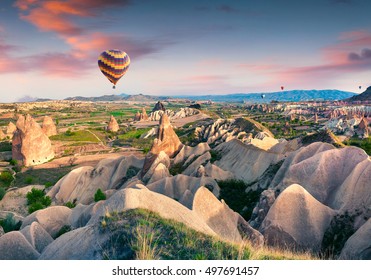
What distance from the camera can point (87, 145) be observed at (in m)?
81.6

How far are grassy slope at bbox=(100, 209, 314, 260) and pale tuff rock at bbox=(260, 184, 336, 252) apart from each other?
1237 centimetres

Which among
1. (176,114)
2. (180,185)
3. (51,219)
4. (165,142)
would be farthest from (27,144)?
(176,114)

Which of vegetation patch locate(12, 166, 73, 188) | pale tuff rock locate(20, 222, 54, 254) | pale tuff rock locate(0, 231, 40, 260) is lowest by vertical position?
vegetation patch locate(12, 166, 73, 188)

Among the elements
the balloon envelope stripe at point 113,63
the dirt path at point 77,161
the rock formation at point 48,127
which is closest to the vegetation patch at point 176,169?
the dirt path at point 77,161

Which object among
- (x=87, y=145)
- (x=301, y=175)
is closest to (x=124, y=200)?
(x=301, y=175)

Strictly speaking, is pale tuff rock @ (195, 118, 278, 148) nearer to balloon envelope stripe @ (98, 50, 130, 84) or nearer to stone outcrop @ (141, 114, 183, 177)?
stone outcrop @ (141, 114, 183, 177)

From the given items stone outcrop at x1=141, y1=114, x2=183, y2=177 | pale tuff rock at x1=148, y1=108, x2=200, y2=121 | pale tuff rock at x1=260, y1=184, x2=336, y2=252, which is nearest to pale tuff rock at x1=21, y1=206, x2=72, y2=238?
pale tuff rock at x1=260, y1=184, x2=336, y2=252

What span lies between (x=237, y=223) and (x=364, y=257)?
8284mm

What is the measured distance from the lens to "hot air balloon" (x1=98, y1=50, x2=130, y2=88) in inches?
2403

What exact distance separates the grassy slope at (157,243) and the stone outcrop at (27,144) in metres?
63.1

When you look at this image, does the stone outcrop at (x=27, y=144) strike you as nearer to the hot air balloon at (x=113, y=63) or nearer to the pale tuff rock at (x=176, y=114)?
the hot air balloon at (x=113, y=63)

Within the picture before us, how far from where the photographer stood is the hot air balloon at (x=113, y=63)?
2403 inches
